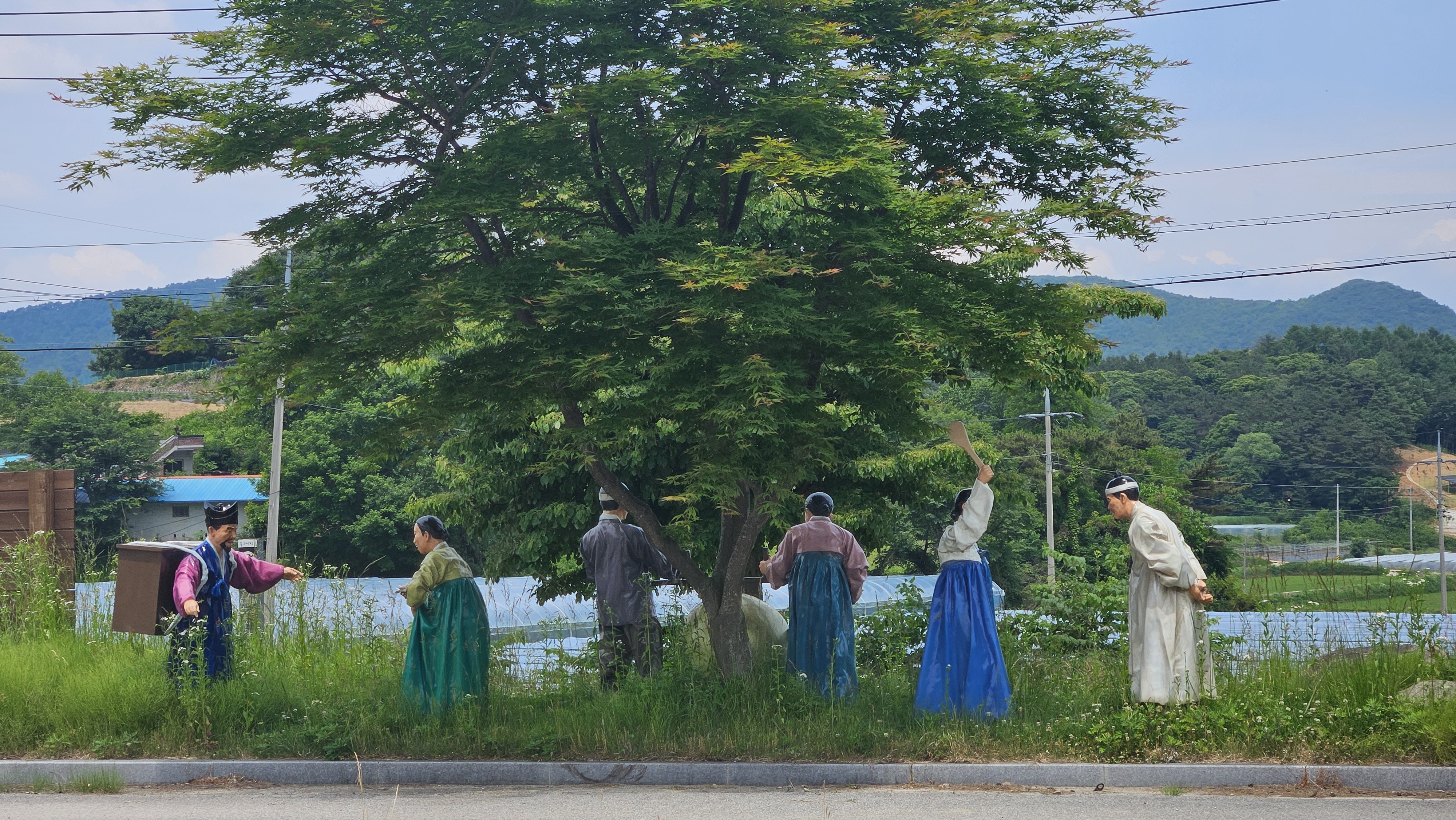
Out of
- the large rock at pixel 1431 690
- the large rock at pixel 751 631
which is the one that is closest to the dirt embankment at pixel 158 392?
the large rock at pixel 751 631

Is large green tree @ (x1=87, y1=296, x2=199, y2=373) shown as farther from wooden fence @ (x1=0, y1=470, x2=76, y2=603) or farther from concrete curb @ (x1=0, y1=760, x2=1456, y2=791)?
concrete curb @ (x1=0, y1=760, x2=1456, y2=791)

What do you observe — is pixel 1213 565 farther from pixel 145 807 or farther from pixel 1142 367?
pixel 1142 367

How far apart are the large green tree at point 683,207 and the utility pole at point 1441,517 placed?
15.1 ft

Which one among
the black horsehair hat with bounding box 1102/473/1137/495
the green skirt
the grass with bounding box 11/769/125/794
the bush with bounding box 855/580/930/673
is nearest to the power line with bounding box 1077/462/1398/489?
the bush with bounding box 855/580/930/673

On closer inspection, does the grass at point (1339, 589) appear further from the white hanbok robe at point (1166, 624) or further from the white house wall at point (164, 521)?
the white house wall at point (164, 521)

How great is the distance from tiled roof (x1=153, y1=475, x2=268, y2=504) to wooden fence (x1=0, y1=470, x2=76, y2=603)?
5112 centimetres

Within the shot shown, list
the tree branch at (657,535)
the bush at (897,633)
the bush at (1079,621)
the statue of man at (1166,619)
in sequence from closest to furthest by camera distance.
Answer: the statue of man at (1166,619) → the tree branch at (657,535) → the bush at (1079,621) → the bush at (897,633)

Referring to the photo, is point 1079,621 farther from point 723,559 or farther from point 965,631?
point 723,559

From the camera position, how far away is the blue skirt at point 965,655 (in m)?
7.96

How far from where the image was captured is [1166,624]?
756 cm

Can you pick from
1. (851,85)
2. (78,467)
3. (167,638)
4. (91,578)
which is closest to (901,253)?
(851,85)

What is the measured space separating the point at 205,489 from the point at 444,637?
60.4 metres

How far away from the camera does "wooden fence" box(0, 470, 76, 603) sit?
11516 millimetres

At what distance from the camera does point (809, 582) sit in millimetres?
8828
